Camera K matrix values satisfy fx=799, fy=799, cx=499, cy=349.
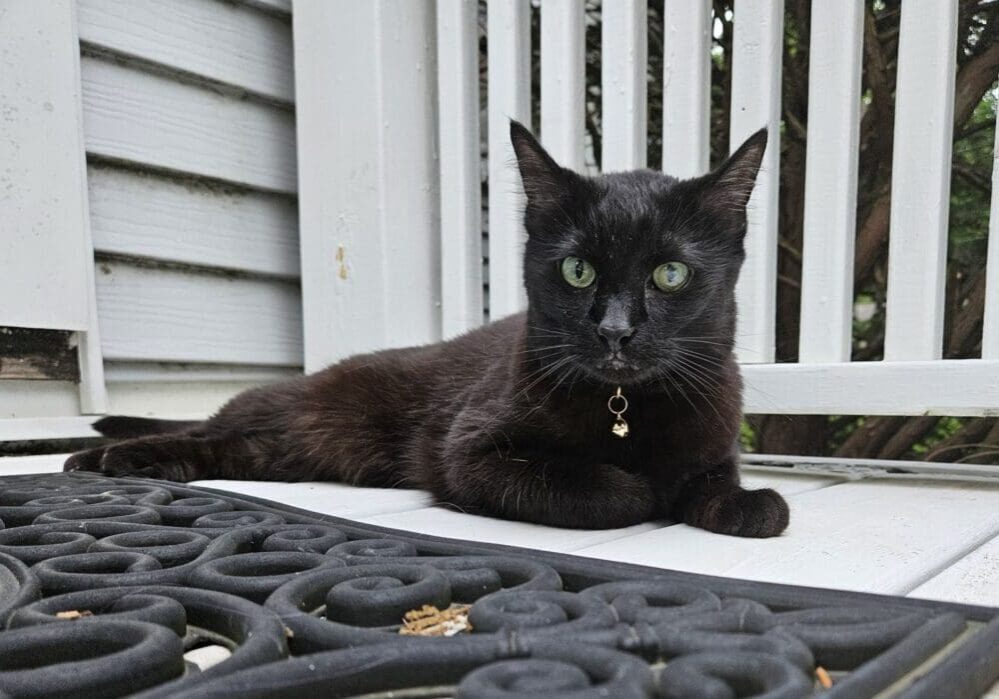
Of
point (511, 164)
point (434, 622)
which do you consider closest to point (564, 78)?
point (511, 164)

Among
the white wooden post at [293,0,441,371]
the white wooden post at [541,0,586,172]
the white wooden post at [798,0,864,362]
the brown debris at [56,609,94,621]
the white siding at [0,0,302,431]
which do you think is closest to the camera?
the brown debris at [56,609,94,621]

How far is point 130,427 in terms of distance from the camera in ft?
5.98

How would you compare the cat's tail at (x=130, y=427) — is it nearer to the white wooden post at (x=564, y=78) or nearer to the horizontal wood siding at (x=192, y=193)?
the horizontal wood siding at (x=192, y=193)

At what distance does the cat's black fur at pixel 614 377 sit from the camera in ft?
3.80

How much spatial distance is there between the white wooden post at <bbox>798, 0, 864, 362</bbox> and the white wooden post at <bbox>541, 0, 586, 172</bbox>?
0.54 m

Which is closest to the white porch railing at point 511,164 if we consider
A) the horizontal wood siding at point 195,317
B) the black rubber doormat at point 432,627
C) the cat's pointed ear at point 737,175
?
the horizontal wood siding at point 195,317

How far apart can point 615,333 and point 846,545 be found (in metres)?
0.40

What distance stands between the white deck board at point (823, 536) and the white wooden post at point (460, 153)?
2.46 ft

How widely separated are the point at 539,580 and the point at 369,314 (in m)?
1.58

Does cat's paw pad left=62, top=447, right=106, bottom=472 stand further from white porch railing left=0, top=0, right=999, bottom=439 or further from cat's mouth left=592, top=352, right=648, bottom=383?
cat's mouth left=592, top=352, right=648, bottom=383

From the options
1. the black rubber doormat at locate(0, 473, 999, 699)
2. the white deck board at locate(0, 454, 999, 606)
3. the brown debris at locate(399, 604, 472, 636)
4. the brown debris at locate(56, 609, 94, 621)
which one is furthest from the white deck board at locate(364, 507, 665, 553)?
the brown debris at locate(56, 609, 94, 621)

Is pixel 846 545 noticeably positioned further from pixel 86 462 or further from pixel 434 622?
pixel 86 462

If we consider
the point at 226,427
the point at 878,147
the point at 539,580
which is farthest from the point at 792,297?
the point at 539,580

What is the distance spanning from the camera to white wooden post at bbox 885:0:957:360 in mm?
1538
